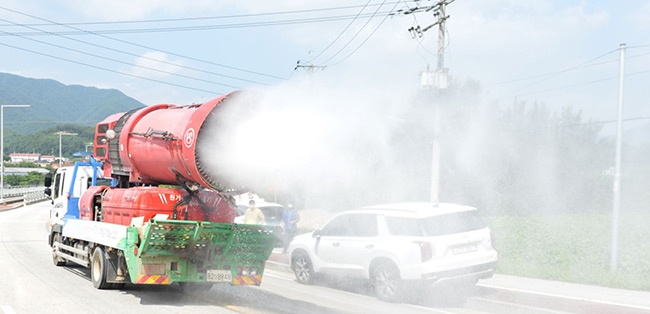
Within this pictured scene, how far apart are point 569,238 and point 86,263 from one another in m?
13.7

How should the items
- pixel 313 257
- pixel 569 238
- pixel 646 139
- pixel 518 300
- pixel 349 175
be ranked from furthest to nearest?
1. pixel 569 238
2. pixel 646 139
3. pixel 313 257
4. pixel 349 175
5. pixel 518 300

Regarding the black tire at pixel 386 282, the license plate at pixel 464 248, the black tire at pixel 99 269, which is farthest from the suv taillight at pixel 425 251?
the black tire at pixel 99 269

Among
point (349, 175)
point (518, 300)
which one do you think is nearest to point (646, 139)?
point (518, 300)

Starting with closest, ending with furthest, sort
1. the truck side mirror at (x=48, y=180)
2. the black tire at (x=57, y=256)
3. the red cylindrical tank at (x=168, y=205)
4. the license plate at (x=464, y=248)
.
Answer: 1. the red cylindrical tank at (x=168, y=205)
2. the license plate at (x=464, y=248)
3. the black tire at (x=57, y=256)
4. the truck side mirror at (x=48, y=180)

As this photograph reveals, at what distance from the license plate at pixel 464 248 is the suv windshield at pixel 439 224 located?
280 mm

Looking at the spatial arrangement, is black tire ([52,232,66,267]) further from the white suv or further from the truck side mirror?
the white suv

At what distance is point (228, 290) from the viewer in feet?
40.0

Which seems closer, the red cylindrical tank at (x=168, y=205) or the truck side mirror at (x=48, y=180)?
the red cylindrical tank at (x=168, y=205)

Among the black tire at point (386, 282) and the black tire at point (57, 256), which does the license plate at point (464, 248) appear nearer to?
the black tire at point (386, 282)

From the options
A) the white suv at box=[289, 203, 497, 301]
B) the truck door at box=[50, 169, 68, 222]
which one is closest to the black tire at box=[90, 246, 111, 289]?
the truck door at box=[50, 169, 68, 222]

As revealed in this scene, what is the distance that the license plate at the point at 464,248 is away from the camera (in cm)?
1063

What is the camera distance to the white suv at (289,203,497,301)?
34.6 feet

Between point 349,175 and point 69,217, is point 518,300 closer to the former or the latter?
point 349,175

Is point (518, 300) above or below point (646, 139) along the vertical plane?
below
